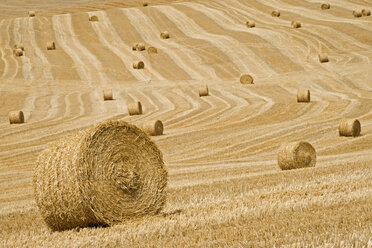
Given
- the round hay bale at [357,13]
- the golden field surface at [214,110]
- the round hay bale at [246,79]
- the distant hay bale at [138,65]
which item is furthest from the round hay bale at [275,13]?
the round hay bale at [246,79]

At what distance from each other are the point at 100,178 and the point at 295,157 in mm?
8218

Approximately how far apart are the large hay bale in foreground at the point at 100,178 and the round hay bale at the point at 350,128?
1340 cm

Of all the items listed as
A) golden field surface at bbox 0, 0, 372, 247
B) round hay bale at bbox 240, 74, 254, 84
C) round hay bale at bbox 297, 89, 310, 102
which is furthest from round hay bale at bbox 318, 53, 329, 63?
round hay bale at bbox 297, 89, 310, 102

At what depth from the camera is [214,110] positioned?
29422 mm

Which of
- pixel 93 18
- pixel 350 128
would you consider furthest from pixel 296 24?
pixel 350 128

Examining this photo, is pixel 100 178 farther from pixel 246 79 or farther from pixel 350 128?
pixel 246 79

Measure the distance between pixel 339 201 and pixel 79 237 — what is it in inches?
146

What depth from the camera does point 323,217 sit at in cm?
741

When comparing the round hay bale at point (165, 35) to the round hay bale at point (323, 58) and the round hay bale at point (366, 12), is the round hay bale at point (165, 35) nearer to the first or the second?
the round hay bale at point (323, 58)

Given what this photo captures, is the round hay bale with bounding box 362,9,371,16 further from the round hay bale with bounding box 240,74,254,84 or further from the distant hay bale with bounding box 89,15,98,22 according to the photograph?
the distant hay bale with bounding box 89,15,98,22

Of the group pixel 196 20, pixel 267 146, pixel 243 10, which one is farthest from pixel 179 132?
pixel 243 10

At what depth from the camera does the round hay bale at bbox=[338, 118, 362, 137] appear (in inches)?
821

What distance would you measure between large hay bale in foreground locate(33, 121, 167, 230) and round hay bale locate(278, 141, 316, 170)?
23.1 feet

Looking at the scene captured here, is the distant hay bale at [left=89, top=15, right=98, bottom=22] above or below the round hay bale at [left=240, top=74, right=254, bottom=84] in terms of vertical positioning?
below
